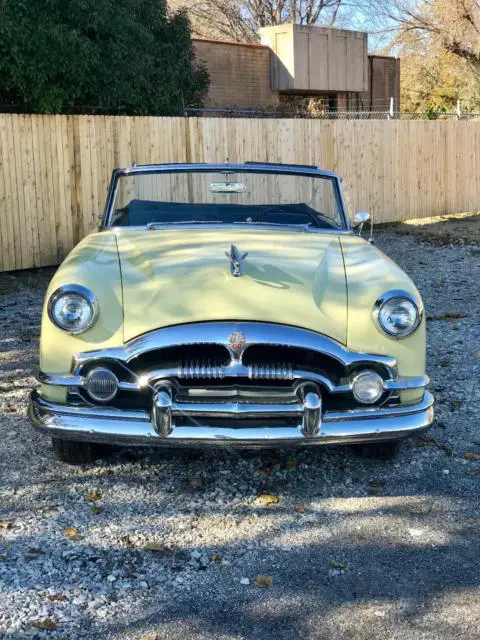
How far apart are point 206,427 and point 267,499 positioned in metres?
0.56

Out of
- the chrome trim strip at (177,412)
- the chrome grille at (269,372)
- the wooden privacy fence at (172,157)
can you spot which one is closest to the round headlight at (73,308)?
the chrome trim strip at (177,412)

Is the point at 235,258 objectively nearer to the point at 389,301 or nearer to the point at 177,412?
the point at 389,301

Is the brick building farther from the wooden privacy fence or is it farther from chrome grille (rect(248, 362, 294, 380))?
chrome grille (rect(248, 362, 294, 380))

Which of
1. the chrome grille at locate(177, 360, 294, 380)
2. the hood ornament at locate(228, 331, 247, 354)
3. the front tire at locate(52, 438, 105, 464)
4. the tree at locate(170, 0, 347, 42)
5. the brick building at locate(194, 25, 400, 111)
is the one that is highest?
the tree at locate(170, 0, 347, 42)

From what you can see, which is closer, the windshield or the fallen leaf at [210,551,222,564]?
the fallen leaf at [210,551,222,564]

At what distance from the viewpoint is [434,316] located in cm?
786

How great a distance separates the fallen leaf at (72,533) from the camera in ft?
11.4

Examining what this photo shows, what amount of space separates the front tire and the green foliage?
7422mm

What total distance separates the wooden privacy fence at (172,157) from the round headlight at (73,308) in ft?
20.8

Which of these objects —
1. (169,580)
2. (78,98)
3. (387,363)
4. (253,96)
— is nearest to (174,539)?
(169,580)

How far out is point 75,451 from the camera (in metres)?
4.13

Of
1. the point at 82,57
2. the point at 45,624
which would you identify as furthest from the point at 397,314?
the point at 82,57

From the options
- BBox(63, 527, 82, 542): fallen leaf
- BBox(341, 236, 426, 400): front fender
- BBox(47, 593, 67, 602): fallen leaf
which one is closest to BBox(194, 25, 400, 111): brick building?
BBox(341, 236, 426, 400): front fender

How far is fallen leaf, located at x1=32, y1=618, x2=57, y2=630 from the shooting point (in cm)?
279
